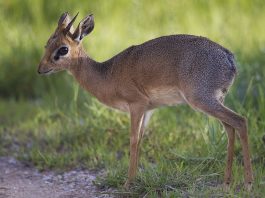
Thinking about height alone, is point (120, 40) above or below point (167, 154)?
above

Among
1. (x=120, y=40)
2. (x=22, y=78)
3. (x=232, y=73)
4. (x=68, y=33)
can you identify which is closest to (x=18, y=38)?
(x=22, y=78)

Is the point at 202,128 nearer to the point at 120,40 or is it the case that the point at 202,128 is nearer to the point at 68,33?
the point at 68,33

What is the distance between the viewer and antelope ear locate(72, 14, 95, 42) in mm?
6094

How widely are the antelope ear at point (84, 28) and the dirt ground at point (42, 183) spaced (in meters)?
1.21

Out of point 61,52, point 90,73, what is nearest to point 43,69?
point 61,52

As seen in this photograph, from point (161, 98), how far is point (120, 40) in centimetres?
396

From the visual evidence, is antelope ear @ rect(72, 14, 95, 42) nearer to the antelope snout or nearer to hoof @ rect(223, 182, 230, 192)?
the antelope snout

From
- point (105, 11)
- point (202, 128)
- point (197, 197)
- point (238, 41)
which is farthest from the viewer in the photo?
point (105, 11)

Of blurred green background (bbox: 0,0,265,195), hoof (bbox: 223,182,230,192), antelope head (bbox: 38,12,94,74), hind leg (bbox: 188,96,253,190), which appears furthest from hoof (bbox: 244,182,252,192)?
antelope head (bbox: 38,12,94,74)

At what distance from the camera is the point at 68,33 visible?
20.0 feet

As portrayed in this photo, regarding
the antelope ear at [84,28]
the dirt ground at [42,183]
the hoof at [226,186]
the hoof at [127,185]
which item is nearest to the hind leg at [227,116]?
the hoof at [226,186]

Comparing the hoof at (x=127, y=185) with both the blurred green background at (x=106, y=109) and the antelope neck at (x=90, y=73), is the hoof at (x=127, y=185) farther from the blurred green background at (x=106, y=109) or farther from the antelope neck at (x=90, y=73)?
the antelope neck at (x=90, y=73)

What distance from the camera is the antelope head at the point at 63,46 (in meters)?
6.03

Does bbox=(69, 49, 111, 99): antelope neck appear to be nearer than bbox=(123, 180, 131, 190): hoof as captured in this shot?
No
